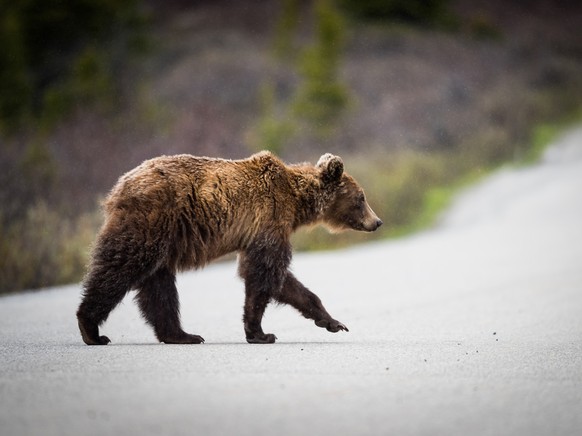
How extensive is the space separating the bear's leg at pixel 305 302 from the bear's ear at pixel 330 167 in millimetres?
1210

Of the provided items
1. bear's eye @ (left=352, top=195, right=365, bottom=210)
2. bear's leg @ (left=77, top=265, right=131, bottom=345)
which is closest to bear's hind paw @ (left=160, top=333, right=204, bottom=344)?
bear's leg @ (left=77, top=265, right=131, bottom=345)

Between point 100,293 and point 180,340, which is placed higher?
point 100,293

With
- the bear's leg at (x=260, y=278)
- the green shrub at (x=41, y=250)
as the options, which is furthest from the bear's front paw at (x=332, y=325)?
the green shrub at (x=41, y=250)

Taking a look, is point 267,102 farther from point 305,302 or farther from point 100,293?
point 100,293

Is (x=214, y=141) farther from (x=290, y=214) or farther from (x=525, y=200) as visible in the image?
(x=290, y=214)

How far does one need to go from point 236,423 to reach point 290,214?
4324 mm

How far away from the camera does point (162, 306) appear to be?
870 cm

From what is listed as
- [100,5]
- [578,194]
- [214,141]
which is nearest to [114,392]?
[578,194]

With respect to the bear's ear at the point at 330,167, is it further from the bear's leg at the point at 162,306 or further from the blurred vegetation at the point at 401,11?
the blurred vegetation at the point at 401,11

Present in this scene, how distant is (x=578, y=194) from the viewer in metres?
24.0

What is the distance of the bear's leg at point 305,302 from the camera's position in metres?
9.23

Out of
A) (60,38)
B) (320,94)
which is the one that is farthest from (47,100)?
(320,94)

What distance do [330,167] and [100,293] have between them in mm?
2801

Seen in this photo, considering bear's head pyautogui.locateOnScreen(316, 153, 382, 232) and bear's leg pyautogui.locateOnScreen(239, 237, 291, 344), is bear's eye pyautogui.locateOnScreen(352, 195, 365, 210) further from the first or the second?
bear's leg pyautogui.locateOnScreen(239, 237, 291, 344)
